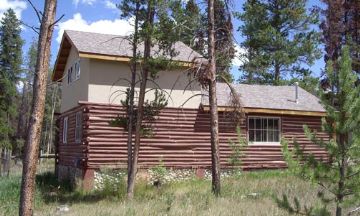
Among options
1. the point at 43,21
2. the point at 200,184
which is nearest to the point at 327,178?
the point at 43,21

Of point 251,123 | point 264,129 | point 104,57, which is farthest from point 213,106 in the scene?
point 264,129

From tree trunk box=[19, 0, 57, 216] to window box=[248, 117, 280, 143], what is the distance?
14.5m

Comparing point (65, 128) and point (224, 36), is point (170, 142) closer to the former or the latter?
point (224, 36)

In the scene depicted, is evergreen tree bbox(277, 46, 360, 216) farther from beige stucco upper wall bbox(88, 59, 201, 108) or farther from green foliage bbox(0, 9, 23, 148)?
green foliage bbox(0, 9, 23, 148)

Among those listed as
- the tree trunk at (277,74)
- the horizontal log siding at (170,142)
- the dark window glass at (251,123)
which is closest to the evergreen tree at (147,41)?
the horizontal log siding at (170,142)

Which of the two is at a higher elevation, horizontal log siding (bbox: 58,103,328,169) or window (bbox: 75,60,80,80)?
window (bbox: 75,60,80,80)

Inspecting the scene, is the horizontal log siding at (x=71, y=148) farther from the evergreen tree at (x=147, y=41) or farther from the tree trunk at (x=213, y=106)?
the tree trunk at (x=213, y=106)

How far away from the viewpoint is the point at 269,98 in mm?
22828

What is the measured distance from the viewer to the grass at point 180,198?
11.9m

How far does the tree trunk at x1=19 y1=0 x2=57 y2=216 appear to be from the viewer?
7.96 m

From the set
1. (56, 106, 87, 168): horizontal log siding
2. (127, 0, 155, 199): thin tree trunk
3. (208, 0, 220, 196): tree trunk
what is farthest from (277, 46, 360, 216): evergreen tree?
(56, 106, 87, 168): horizontal log siding

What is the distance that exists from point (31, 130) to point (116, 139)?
11.1 metres

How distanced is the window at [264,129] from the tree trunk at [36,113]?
47.5 feet

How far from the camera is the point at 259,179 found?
1900 cm
